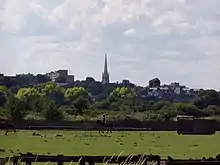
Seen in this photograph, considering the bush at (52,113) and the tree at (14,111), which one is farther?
the bush at (52,113)

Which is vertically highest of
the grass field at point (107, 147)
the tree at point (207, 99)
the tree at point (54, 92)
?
the tree at point (54, 92)

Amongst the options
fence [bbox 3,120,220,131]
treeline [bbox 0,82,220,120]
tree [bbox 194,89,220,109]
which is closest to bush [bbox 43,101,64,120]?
treeline [bbox 0,82,220,120]

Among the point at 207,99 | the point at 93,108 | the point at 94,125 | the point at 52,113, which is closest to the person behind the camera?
the point at 94,125

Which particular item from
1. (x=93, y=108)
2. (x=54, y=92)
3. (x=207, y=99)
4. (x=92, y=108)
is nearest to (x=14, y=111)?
(x=92, y=108)

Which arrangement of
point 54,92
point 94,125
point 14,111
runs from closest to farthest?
1. point 94,125
2. point 14,111
3. point 54,92

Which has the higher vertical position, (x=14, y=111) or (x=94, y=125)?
(x=14, y=111)

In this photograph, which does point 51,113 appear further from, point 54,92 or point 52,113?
point 54,92

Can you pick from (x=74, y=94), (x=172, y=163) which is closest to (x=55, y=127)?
(x=172, y=163)

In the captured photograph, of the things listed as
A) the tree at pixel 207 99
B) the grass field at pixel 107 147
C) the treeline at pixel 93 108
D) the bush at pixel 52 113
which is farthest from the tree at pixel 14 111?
the tree at pixel 207 99

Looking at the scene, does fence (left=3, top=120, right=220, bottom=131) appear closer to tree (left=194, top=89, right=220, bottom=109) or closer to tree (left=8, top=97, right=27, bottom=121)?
tree (left=8, top=97, right=27, bottom=121)

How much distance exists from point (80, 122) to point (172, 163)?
227 feet

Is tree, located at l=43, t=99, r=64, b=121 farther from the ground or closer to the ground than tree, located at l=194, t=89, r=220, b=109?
closer to the ground

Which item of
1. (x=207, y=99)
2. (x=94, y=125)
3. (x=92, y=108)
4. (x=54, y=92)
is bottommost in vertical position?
(x=94, y=125)

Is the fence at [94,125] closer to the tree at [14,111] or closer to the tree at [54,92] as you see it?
the tree at [14,111]
